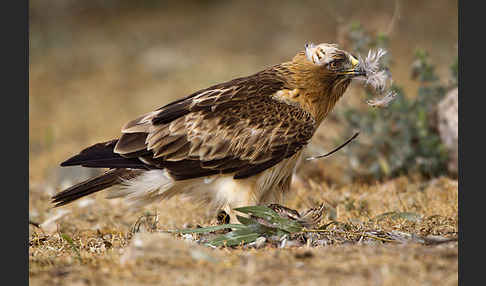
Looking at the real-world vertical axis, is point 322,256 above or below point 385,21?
below

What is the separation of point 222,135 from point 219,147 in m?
0.10

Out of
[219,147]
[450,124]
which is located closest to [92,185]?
[219,147]

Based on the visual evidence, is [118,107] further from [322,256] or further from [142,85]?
[322,256]

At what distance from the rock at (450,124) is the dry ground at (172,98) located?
36 centimetres

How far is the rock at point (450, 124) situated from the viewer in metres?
7.03

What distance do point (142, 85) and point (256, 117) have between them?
759 centimetres

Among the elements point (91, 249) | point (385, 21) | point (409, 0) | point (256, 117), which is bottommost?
point (91, 249)

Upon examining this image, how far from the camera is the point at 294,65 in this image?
5527 millimetres

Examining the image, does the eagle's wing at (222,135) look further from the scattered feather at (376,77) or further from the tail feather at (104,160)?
the scattered feather at (376,77)

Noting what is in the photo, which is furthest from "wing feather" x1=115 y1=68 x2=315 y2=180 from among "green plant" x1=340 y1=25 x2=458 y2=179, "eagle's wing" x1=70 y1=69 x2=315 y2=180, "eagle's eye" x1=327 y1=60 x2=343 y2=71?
"green plant" x1=340 y1=25 x2=458 y2=179

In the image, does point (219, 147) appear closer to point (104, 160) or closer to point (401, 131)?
point (104, 160)

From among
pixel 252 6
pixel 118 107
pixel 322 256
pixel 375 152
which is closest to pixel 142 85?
pixel 118 107

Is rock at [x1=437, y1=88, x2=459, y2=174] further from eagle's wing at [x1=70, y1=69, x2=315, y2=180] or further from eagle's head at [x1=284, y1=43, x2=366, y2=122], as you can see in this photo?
eagle's wing at [x1=70, y1=69, x2=315, y2=180]

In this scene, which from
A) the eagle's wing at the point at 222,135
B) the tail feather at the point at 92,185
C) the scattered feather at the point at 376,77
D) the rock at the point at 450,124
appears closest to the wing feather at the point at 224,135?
the eagle's wing at the point at 222,135
